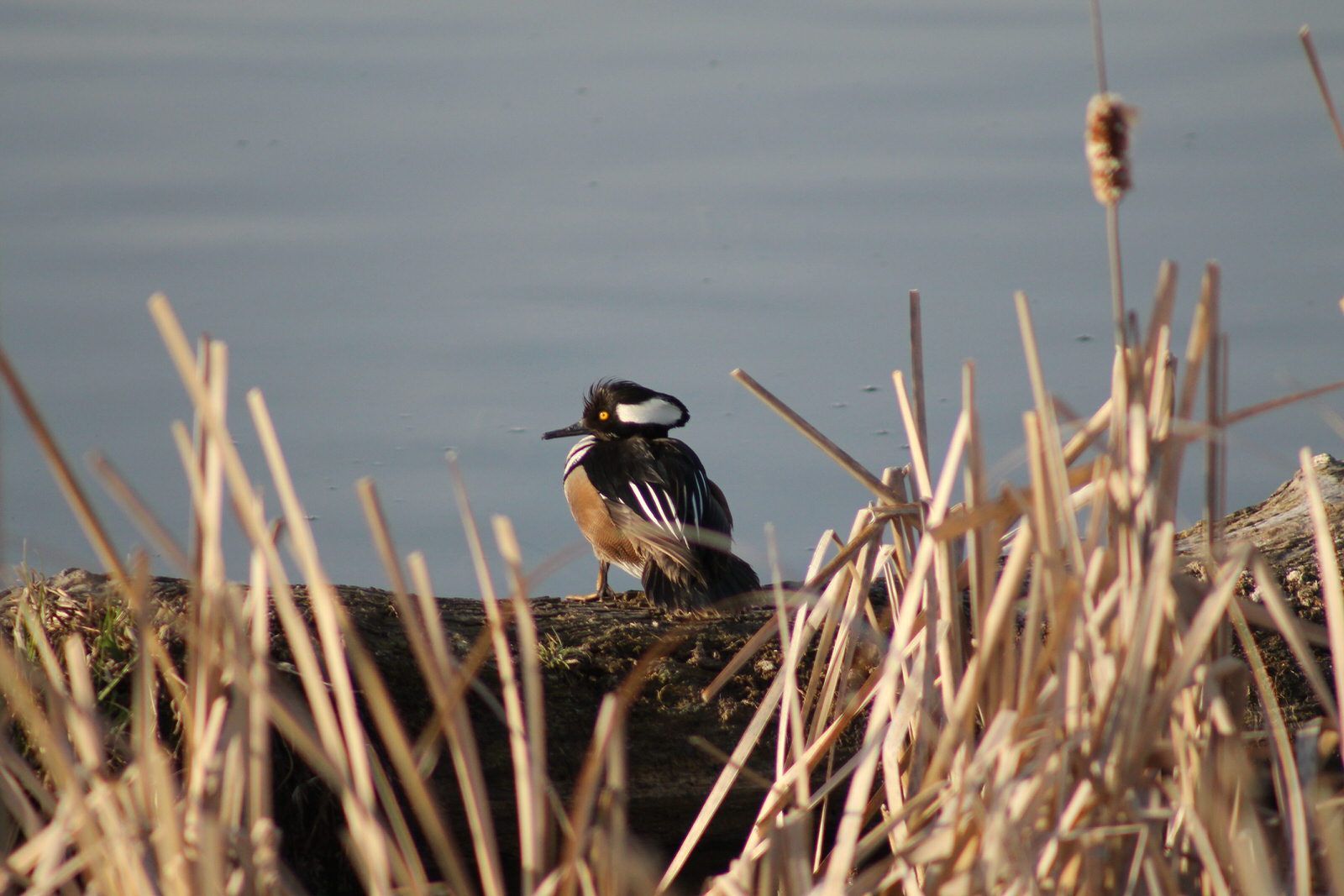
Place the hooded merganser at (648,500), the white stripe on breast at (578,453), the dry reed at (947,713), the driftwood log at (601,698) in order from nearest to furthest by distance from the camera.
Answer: the dry reed at (947,713), the driftwood log at (601,698), the hooded merganser at (648,500), the white stripe on breast at (578,453)

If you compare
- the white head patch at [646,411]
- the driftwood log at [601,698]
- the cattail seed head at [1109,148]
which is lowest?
the driftwood log at [601,698]

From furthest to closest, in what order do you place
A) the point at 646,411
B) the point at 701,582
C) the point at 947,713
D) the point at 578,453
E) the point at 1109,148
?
the point at 578,453, the point at 646,411, the point at 701,582, the point at 947,713, the point at 1109,148

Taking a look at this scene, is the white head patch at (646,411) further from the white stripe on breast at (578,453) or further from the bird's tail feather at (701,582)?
the bird's tail feather at (701,582)

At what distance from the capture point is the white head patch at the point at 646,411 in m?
5.63

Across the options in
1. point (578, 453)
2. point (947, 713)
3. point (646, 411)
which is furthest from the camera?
point (578, 453)

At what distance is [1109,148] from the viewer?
1806 millimetres

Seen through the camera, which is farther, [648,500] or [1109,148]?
[648,500]

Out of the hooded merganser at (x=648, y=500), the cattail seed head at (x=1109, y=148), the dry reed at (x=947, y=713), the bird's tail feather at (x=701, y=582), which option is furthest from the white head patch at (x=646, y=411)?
the cattail seed head at (x=1109, y=148)

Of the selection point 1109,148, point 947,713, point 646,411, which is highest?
point 1109,148

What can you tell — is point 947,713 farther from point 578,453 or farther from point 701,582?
point 578,453

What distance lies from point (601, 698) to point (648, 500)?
72.2 inches

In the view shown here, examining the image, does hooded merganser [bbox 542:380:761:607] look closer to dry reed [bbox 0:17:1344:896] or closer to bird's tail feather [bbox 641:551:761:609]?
bird's tail feather [bbox 641:551:761:609]

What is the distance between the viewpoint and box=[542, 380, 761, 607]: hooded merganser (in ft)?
14.2

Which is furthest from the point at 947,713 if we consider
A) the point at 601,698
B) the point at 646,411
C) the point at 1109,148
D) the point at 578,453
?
the point at 578,453
